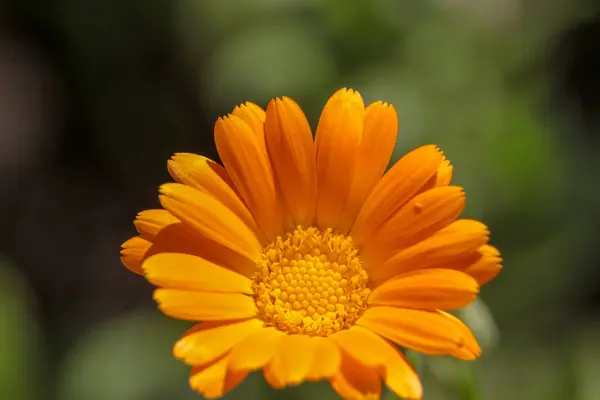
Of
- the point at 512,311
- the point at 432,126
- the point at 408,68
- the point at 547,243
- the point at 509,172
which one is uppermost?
the point at 408,68

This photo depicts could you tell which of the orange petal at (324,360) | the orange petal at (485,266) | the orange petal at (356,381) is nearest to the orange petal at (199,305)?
the orange petal at (324,360)

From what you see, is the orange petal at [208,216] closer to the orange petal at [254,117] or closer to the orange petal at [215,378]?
the orange petal at [254,117]

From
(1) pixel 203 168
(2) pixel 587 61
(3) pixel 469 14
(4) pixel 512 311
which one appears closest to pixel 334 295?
(1) pixel 203 168

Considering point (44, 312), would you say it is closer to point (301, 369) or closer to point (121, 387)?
point (121, 387)

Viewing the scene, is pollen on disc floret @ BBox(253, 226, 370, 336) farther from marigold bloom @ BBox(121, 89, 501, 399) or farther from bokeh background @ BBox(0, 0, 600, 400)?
bokeh background @ BBox(0, 0, 600, 400)

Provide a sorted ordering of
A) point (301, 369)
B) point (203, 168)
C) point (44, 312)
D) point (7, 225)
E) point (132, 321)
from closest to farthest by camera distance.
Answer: point (301, 369)
point (203, 168)
point (132, 321)
point (44, 312)
point (7, 225)

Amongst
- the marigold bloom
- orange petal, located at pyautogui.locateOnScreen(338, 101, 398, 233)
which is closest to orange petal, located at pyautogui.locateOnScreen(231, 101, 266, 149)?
the marigold bloom
